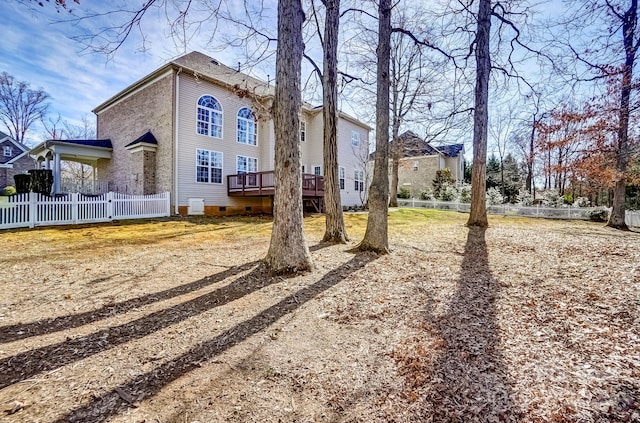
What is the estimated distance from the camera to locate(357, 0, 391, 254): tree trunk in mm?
6082

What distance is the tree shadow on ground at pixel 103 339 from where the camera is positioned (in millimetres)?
2273

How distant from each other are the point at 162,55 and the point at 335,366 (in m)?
6.99

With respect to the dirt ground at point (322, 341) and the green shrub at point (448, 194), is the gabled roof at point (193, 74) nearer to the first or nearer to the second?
the dirt ground at point (322, 341)

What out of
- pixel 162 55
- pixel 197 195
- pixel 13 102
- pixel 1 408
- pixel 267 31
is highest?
pixel 13 102

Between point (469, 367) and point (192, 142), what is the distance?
48.9 feet

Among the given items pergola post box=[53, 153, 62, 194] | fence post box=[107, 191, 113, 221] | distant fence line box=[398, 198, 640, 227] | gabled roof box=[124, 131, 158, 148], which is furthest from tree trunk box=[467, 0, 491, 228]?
pergola post box=[53, 153, 62, 194]

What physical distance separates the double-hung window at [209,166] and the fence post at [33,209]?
607 cm

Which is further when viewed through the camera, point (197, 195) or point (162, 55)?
point (197, 195)

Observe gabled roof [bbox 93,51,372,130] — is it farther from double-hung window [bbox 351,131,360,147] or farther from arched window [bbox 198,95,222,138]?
double-hung window [bbox 351,131,360,147]

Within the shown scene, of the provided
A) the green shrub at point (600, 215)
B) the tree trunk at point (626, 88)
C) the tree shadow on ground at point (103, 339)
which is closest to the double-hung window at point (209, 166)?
the tree shadow on ground at point (103, 339)

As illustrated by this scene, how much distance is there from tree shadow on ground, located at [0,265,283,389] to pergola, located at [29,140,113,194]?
50.0ft

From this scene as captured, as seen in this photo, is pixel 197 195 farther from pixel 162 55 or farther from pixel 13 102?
pixel 13 102

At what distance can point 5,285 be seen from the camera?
4.18 meters

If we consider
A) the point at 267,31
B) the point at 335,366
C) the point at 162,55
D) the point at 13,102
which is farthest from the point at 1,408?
the point at 13,102
